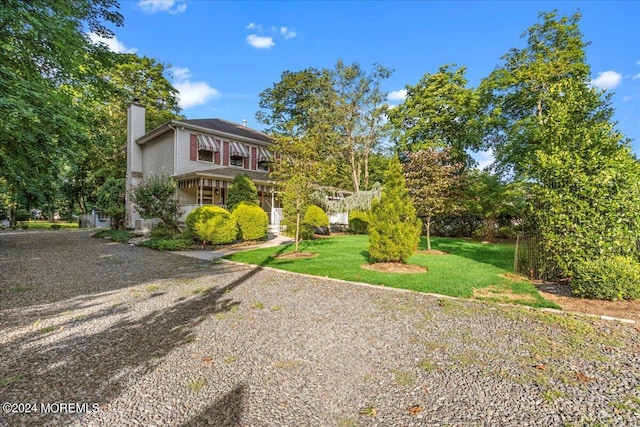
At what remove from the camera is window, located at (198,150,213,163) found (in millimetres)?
18938

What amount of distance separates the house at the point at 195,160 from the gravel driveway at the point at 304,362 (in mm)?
12481

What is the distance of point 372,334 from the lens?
153 inches

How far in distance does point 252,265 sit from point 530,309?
6.91 m

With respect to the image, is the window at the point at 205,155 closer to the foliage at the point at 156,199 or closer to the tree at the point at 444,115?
the foliage at the point at 156,199

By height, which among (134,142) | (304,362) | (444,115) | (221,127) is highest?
(444,115)

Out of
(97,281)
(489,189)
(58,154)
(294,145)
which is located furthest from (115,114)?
(489,189)

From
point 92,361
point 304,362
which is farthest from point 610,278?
point 92,361

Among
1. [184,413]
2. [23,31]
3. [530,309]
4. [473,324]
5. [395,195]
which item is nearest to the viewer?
[184,413]

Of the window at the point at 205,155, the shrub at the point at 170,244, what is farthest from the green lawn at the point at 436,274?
the window at the point at 205,155

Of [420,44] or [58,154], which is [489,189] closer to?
[420,44]

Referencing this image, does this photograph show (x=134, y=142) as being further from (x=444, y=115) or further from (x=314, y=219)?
(x=444, y=115)

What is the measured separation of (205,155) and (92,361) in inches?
699

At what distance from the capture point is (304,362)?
124 inches

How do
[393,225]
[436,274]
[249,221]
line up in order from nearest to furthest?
[436,274] < [393,225] < [249,221]
